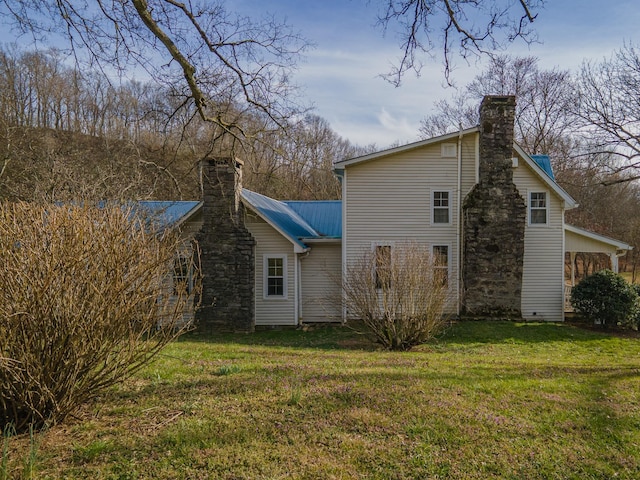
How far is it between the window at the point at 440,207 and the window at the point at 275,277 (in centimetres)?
567

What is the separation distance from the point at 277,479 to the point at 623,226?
35182mm

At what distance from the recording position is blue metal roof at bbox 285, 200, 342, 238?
696 inches

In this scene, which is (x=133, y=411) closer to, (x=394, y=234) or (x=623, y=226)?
(x=394, y=234)

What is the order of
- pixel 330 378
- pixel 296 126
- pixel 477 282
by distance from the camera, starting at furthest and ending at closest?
pixel 477 282, pixel 296 126, pixel 330 378

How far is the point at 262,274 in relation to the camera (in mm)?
14922

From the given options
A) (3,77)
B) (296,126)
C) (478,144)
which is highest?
(3,77)

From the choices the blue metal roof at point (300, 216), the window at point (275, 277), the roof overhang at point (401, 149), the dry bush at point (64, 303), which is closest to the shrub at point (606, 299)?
the roof overhang at point (401, 149)

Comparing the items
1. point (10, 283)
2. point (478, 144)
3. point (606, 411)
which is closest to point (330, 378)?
point (606, 411)

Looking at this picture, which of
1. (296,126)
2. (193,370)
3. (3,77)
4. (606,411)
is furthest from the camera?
(3,77)

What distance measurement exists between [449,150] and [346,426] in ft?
41.5

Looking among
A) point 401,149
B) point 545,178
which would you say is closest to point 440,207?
point 401,149

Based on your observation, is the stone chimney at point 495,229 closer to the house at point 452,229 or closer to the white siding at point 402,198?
the house at point 452,229

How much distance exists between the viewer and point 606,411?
546 cm

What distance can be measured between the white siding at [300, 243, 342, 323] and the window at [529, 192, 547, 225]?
7.02 metres
